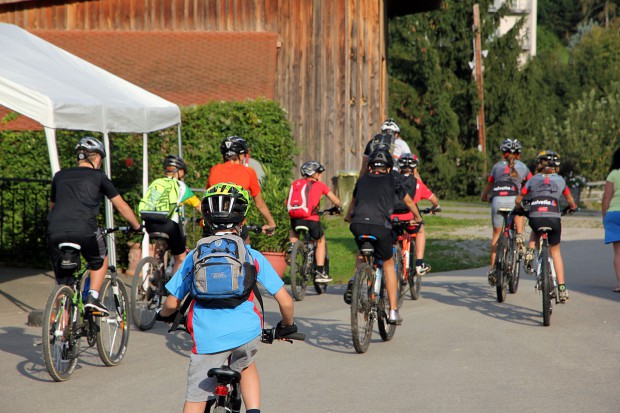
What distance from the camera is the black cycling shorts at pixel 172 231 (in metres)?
10.3

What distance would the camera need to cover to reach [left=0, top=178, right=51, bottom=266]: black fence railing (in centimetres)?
1483

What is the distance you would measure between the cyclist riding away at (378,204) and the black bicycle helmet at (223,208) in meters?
3.82

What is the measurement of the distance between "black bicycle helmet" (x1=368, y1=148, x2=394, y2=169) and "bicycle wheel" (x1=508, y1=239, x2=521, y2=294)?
3056 millimetres

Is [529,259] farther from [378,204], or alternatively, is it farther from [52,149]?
[52,149]

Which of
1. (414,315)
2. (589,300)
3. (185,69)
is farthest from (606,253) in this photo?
(185,69)

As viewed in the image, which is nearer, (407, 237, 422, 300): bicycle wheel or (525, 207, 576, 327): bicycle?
(525, 207, 576, 327): bicycle

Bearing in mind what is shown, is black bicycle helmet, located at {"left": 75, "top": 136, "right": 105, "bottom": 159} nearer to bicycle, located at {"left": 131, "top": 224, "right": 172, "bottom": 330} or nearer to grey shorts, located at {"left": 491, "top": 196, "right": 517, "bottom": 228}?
bicycle, located at {"left": 131, "top": 224, "right": 172, "bottom": 330}

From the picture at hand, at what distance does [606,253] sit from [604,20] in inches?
2910

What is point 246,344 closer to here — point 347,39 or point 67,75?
point 67,75

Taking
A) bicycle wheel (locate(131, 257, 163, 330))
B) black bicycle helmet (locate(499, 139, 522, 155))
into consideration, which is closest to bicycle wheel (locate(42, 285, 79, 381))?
bicycle wheel (locate(131, 257, 163, 330))

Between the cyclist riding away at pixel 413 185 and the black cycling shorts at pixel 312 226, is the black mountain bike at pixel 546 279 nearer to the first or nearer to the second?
the cyclist riding away at pixel 413 185

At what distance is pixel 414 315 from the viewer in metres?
11.0

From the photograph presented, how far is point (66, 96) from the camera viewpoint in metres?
11.0

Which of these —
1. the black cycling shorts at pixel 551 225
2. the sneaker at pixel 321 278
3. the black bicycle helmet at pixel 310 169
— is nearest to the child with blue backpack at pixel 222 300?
the black cycling shorts at pixel 551 225
